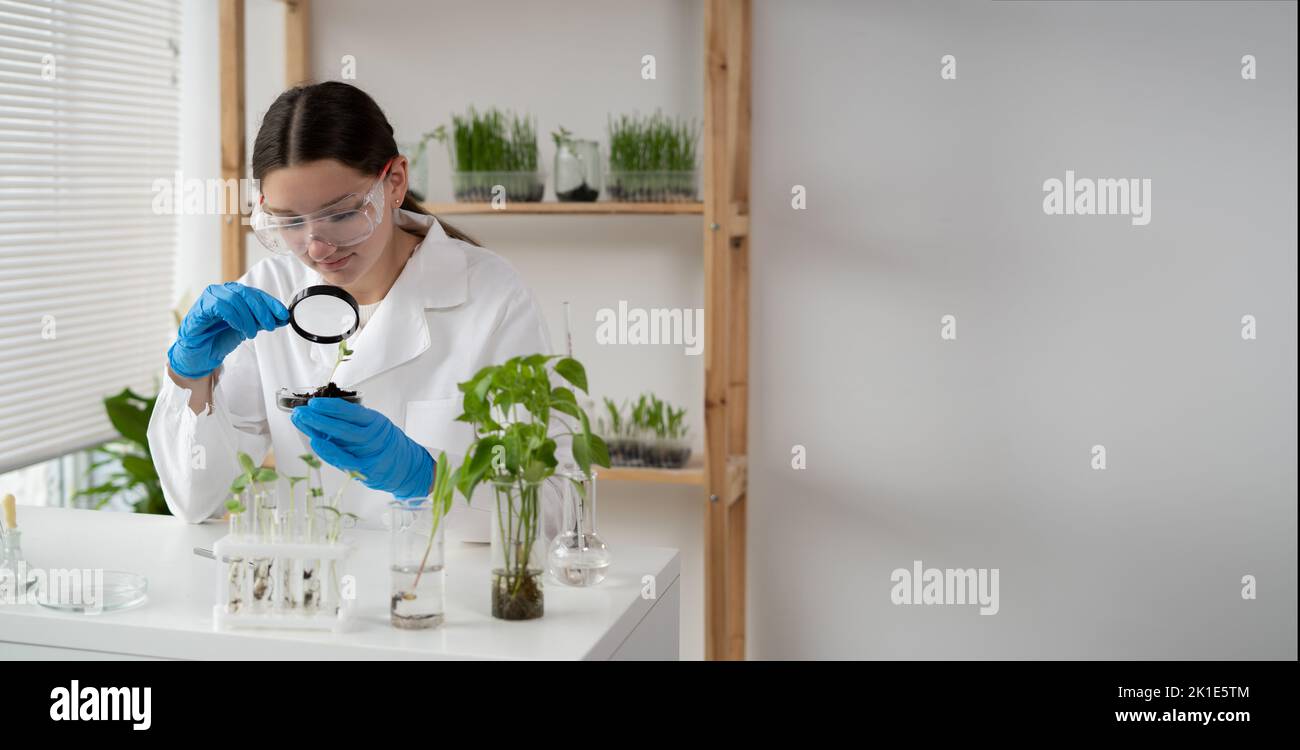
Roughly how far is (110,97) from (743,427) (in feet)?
6.03

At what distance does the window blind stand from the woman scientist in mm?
1038

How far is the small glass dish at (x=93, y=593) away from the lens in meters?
1.38

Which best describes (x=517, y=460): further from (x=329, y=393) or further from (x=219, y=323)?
(x=219, y=323)

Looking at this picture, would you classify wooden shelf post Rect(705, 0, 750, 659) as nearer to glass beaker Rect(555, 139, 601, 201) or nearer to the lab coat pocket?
glass beaker Rect(555, 139, 601, 201)

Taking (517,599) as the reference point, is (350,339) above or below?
above

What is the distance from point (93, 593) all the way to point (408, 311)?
2.28ft

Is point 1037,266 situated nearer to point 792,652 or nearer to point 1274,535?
point 1274,535

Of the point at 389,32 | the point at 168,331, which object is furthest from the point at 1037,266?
the point at 168,331

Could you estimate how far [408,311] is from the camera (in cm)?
193

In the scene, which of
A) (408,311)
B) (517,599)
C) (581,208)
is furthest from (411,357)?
(581,208)

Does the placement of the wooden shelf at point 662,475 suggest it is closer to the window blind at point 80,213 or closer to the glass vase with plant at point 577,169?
the glass vase with plant at point 577,169

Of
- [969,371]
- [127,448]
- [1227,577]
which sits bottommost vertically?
[1227,577]

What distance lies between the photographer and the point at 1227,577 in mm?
2666

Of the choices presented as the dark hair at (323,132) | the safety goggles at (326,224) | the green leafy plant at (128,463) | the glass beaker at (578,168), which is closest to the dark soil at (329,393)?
the safety goggles at (326,224)
